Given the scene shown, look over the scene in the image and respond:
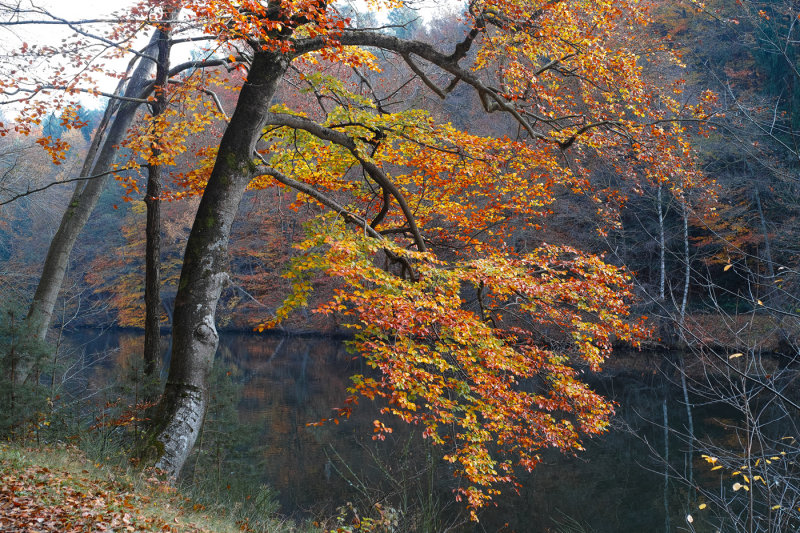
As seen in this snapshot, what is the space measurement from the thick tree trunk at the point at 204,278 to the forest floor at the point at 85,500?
467mm

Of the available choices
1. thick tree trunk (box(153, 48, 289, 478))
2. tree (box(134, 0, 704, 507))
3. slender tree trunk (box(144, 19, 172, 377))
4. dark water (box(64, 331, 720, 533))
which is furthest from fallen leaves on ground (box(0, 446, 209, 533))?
slender tree trunk (box(144, 19, 172, 377))

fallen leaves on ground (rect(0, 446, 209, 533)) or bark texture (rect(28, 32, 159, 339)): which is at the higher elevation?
bark texture (rect(28, 32, 159, 339))

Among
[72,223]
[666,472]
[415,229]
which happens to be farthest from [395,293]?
[666,472]

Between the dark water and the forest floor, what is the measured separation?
58.3 inches

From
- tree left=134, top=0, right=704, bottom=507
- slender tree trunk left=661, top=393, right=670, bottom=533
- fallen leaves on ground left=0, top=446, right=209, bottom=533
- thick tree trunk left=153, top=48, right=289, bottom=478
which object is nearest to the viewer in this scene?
fallen leaves on ground left=0, top=446, right=209, bottom=533

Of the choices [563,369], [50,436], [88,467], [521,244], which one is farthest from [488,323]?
[521,244]

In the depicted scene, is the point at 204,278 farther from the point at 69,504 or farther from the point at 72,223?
the point at 72,223

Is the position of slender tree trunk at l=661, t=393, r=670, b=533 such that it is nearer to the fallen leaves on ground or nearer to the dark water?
the dark water

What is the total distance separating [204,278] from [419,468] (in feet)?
21.2

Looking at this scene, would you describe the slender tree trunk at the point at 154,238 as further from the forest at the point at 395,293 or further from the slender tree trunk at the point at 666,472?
the slender tree trunk at the point at 666,472

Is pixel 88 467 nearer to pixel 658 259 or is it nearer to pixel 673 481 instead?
pixel 673 481

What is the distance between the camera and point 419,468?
1049 centimetres

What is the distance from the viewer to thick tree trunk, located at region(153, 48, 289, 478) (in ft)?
17.5

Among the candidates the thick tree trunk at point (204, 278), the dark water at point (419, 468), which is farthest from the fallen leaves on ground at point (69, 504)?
the dark water at point (419, 468)
